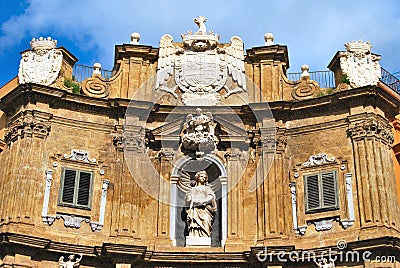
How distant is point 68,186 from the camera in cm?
1853

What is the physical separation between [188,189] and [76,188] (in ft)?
9.73

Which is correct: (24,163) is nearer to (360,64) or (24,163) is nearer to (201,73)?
(201,73)

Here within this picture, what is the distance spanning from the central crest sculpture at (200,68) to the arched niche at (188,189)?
1.66m

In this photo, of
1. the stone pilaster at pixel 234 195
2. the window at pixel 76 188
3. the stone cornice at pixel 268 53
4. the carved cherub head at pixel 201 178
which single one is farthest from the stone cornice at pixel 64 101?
the stone cornice at pixel 268 53

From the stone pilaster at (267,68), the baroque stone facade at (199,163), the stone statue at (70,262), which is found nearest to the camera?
the stone statue at (70,262)

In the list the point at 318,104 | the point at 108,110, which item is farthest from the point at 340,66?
the point at 108,110

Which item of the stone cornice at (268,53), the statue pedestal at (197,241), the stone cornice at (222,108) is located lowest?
the statue pedestal at (197,241)

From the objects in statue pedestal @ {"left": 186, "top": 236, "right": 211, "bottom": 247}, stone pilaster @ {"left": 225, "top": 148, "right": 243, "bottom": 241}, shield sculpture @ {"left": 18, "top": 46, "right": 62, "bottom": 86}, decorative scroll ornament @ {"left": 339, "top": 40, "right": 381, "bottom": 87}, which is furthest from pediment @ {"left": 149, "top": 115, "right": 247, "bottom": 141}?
decorative scroll ornament @ {"left": 339, "top": 40, "right": 381, "bottom": 87}

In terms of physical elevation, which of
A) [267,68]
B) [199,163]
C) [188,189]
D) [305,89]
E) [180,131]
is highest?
[267,68]

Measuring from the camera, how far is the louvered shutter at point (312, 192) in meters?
18.2

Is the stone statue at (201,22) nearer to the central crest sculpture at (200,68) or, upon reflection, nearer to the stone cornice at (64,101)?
the central crest sculpture at (200,68)

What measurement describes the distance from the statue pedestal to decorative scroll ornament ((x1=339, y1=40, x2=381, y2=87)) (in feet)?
18.5

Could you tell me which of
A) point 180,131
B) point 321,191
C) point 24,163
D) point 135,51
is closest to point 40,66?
point 135,51

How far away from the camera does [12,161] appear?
18.6 metres
